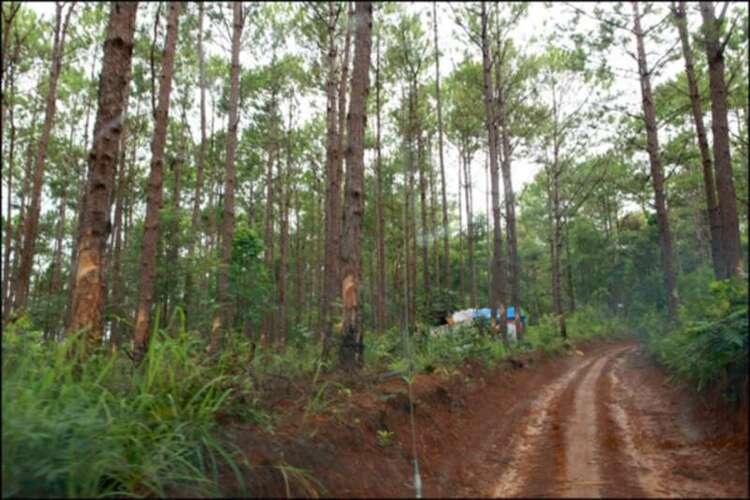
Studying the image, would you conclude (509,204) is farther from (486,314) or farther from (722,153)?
(722,153)

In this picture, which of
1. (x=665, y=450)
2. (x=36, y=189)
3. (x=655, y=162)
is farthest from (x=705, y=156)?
(x=36, y=189)

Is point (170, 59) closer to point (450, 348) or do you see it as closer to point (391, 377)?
point (391, 377)

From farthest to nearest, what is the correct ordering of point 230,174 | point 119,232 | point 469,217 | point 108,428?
point 469,217 < point 119,232 < point 230,174 < point 108,428

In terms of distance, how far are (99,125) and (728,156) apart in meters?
10.7

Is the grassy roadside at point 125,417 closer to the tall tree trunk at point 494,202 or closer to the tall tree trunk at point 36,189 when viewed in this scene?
the tall tree trunk at point 36,189

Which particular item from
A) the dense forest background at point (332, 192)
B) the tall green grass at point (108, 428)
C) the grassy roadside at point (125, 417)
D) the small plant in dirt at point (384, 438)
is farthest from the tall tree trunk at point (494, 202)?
the tall green grass at point (108, 428)

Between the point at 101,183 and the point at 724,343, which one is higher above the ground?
the point at 101,183

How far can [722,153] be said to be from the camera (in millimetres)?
9859

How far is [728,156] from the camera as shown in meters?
9.81

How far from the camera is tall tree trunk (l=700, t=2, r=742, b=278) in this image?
9.20 metres

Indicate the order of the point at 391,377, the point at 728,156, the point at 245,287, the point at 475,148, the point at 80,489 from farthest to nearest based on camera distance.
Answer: the point at 475,148 → the point at 245,287 → the point at 728,156 → the point at 391,377 → the point at 80,489

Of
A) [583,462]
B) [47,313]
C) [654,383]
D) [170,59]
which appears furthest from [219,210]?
[583,462]

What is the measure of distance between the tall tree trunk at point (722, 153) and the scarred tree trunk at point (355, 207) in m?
6.37

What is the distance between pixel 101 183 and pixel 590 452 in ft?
20.2
